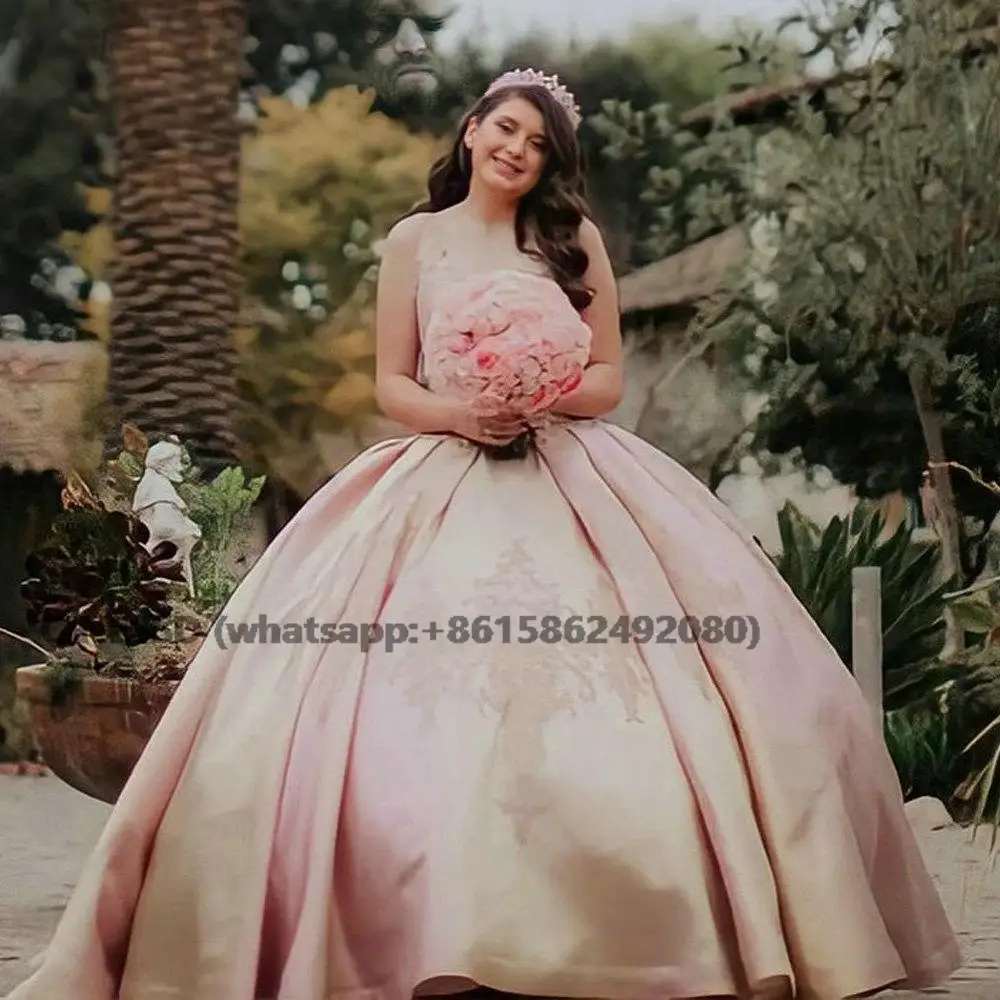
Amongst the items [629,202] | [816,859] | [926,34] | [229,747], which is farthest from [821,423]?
[229,747]

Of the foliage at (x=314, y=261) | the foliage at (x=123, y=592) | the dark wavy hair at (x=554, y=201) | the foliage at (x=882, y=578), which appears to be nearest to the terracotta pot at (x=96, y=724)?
the foliage at (x=123, y=592)

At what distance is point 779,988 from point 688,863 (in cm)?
18

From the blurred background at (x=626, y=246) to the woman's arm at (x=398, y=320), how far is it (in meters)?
0.55

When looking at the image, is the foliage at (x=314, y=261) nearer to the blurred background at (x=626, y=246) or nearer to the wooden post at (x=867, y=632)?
the blurred background at (x=626, y=246)

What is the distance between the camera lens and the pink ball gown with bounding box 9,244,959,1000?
195cm

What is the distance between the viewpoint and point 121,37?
3.25 m

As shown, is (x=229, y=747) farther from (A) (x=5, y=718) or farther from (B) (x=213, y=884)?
(A) (x=5, y=718)

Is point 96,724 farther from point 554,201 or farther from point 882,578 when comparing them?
point 882,578

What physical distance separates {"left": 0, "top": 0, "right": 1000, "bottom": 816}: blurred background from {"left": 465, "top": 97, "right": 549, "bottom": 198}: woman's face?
607 mm

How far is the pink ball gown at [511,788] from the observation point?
1.95 m

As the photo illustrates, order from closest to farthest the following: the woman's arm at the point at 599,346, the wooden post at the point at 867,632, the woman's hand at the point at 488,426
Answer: the woman's hand at the point at 488,426
the woman's arm at the point at 599,346
the wooden post at the point at 867,632

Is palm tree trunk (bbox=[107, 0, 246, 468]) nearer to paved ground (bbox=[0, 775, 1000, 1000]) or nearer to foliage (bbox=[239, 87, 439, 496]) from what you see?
foliage (bbox=[239, 87, 439, 496])

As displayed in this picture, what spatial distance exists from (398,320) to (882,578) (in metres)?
1.07
